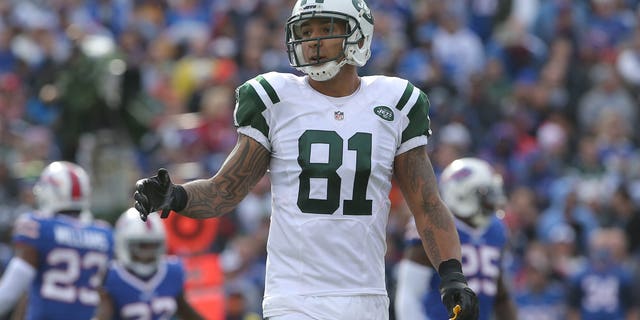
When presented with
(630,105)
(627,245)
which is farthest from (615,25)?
(627,245)

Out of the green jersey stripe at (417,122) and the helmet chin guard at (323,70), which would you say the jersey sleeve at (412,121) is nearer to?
the green jersey stripe at (417,122)

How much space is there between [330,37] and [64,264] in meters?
3.76

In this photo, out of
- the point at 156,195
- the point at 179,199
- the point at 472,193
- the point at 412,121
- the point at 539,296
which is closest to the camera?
the point at 156,195

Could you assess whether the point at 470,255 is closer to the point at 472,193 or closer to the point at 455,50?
the point at 472,193

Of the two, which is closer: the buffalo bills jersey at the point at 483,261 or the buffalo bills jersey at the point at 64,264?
the buffalo bills jersey at the point at 483,261

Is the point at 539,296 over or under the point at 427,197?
under

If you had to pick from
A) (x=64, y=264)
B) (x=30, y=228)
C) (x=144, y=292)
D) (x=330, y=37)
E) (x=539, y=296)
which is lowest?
(x=539, y=296)

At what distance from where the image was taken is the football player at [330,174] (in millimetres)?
5156

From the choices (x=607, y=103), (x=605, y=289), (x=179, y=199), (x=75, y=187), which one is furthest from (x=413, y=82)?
(x=179, y=199)

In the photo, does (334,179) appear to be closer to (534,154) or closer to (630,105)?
(534,154)

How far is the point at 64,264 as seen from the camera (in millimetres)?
8484

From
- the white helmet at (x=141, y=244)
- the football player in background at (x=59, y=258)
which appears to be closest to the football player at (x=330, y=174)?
the white helmet at (x=141, y=244)

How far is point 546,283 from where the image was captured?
12.4 m

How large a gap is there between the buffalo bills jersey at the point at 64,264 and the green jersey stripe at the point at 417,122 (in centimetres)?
348
